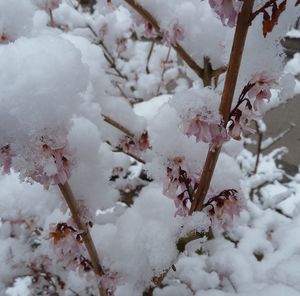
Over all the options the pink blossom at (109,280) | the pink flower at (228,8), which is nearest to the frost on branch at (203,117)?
the pink flower at (228,8)

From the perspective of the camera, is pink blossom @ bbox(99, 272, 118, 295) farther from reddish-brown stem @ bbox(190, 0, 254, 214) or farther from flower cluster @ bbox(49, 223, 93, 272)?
reddish-brown stem @ bbox(190, 0, 254, 214)

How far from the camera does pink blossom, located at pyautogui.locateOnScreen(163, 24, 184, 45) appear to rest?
1192mm

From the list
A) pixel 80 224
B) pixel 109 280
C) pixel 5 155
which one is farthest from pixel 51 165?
pixel 109 280

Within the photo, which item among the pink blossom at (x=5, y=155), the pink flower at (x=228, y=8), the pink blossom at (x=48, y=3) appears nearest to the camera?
the pink flower at (x=228, y=8)

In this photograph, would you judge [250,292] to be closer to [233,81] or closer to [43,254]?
[233,81]

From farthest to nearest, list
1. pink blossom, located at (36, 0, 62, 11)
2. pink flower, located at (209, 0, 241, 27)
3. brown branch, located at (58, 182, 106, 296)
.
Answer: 1. pink blossom, located at (36, 0, 62, 11)
2. brown branch, located at (58, 182, 106, 296)
3. pink flower, located at (209, 0, 241, 27)

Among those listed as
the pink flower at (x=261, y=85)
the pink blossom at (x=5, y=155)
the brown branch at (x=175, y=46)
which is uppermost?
the brown branch at (x=175, y=46)

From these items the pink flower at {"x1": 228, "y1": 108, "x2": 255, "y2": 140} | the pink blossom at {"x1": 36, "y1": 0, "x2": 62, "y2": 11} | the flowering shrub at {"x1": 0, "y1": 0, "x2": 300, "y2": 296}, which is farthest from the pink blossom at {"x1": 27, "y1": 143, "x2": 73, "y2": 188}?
the pink blossom at {"x1": 36, "y1": 0, "x2": 62, "y2": 11}

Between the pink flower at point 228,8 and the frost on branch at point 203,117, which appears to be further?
the frost on branch at point 203,117

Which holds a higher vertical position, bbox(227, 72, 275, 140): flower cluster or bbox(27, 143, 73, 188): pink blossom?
bbox(27, 143, 73, 188): pink blossom

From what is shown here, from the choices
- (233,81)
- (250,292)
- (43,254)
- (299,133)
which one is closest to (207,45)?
(233,81)

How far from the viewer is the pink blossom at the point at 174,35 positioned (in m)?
1.19

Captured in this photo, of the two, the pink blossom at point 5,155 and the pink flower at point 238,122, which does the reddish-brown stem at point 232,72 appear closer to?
the pink flower at point 238,122

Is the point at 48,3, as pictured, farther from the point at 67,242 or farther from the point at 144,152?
the point at 67,242
